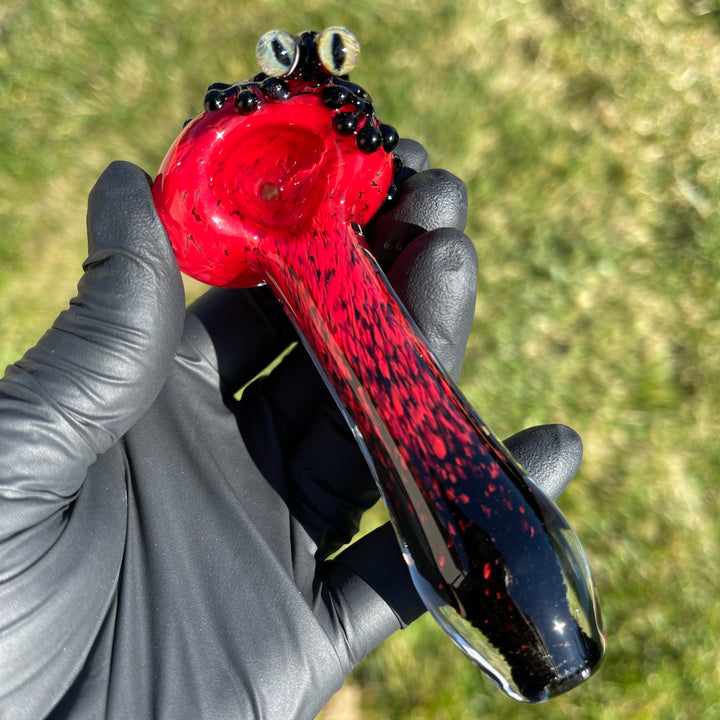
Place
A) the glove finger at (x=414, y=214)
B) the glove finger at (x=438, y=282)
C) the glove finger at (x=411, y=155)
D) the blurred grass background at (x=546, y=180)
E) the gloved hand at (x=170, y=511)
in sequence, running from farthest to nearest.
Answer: the blurred grass background at (x=546, y=180), the glove finger at (x=411, y=155), the glove finger at (x=414, y=214), the glove finger at (x=438, y=282), the gloved hand at (x=170, y=511)

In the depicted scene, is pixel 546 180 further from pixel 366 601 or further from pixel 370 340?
pixel 366 601

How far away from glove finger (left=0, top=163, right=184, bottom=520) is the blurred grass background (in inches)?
29.9

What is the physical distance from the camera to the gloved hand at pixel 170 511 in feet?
3.90

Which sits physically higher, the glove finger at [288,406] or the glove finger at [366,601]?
the glove finger at [288,406]

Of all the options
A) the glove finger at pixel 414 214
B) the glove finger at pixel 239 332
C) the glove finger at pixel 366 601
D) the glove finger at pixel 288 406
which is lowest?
the glove finger at pixel 366 601

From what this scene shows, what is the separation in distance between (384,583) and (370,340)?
0.49 m

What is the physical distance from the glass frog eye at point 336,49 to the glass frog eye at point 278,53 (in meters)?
0.04

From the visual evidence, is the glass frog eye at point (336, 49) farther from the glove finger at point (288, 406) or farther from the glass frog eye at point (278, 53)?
the glove finger at point (288, 406)

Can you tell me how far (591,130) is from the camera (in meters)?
2.05

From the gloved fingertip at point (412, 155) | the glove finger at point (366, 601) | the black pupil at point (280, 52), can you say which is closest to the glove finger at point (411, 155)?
the gloved fingertip at point (412, 155)

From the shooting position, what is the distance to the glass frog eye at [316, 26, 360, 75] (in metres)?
1.10

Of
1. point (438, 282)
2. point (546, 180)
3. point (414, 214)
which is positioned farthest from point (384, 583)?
point (546, 180)

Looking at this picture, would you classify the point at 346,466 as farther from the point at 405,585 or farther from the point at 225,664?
the point at 225,664

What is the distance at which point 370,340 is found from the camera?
1.19 m
